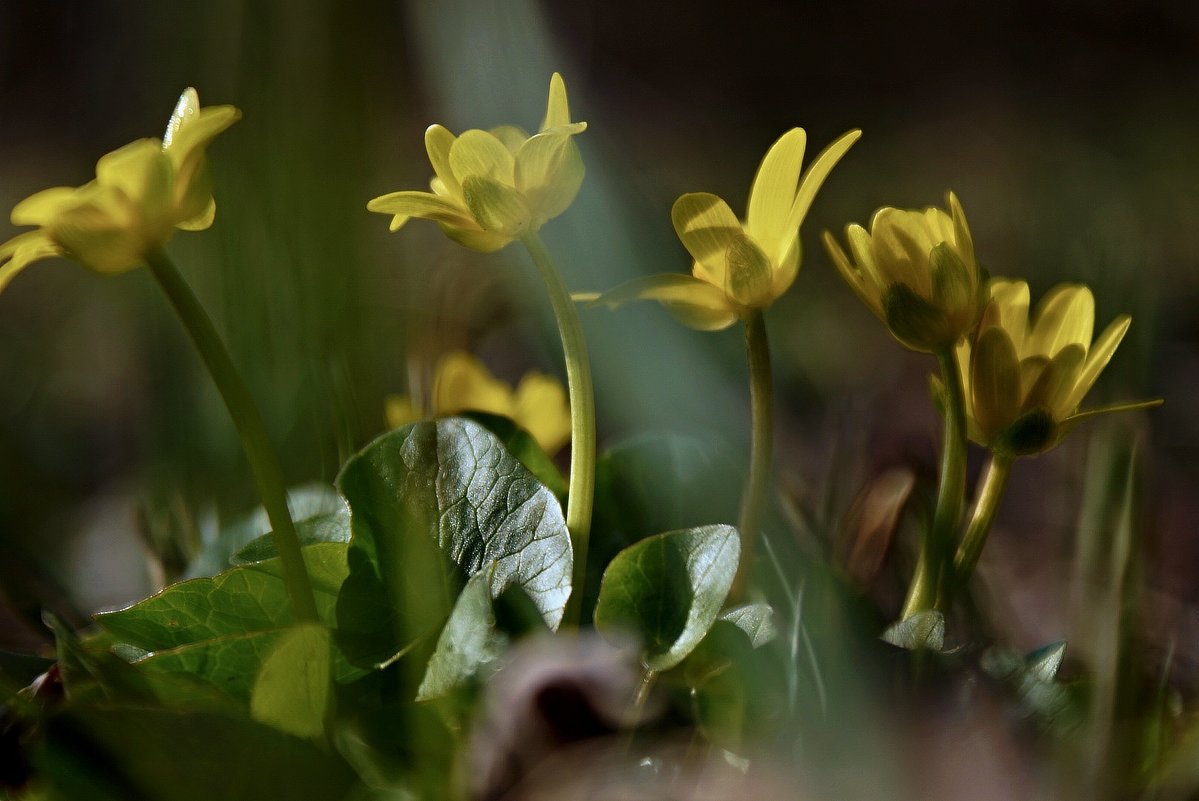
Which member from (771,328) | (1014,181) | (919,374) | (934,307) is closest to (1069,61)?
(1014,181)

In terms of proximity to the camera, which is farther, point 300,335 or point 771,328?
point 771,328

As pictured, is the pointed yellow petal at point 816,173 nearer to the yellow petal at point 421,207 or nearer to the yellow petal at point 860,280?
the yellow petal at point 860,280

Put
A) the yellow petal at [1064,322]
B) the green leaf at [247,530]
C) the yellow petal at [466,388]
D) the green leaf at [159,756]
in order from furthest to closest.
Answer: the yellow petal at [466,388] → the green leaf at [247,530] → the yellow petal at [1064,322] → the green leaf at [159,756]

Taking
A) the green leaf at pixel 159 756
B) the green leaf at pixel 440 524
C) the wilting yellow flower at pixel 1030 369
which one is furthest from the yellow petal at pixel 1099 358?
the green leaf at pixel 159 756

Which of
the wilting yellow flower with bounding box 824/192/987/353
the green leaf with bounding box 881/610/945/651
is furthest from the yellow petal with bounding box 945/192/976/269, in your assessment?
the green leaf with bounding box 881/610/945/651

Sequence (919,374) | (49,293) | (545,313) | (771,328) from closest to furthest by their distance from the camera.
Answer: (545,313) < (771,328) < (919,374) < (49,293)

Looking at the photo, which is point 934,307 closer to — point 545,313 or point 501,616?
point 501,616

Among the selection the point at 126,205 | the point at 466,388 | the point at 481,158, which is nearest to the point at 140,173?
the point at 126,205
